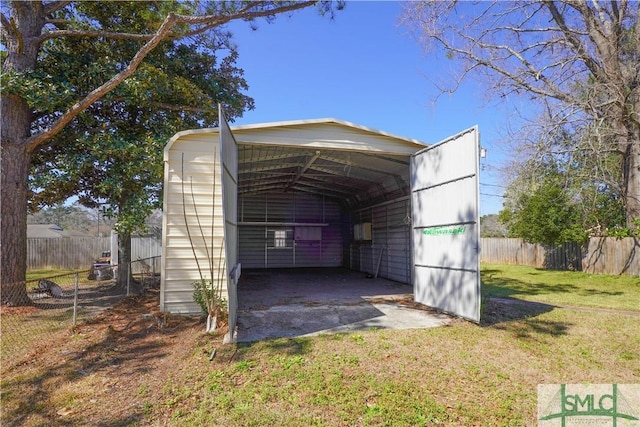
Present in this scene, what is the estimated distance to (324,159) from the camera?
342 inches

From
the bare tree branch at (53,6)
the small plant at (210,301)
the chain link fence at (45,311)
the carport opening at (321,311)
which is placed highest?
the bare tree branch at (53,6)

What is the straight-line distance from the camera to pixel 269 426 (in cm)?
262

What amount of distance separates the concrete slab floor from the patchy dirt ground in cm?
79

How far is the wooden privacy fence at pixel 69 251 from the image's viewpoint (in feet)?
47.3

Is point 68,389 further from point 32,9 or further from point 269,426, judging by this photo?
point 32,9

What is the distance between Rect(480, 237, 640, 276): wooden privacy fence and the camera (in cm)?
1125

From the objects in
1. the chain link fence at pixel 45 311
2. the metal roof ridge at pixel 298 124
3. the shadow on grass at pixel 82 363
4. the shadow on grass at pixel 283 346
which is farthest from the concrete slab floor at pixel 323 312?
the metal roof ridge at pixel 298 124

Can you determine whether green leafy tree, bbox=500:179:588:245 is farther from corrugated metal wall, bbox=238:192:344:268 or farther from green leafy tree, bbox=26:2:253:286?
green leafy tree, bbox=26:2:253:286

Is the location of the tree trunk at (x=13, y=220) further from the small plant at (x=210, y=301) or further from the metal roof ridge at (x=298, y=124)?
the small plant at (x=210, y=301)

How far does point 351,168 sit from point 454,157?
13.8ft

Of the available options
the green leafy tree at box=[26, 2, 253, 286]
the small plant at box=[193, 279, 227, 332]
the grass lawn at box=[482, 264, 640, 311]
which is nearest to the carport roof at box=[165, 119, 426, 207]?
the green leafy tree at box=[26, 2, 253, 286]

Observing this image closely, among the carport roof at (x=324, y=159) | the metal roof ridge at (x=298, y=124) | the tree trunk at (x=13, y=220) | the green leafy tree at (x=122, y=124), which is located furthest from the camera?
Result: the green leafy tree at (x=122, y=124)

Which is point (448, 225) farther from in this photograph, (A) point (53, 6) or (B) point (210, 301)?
(A) point (53, 6)

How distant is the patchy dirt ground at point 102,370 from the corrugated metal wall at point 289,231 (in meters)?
9.13
